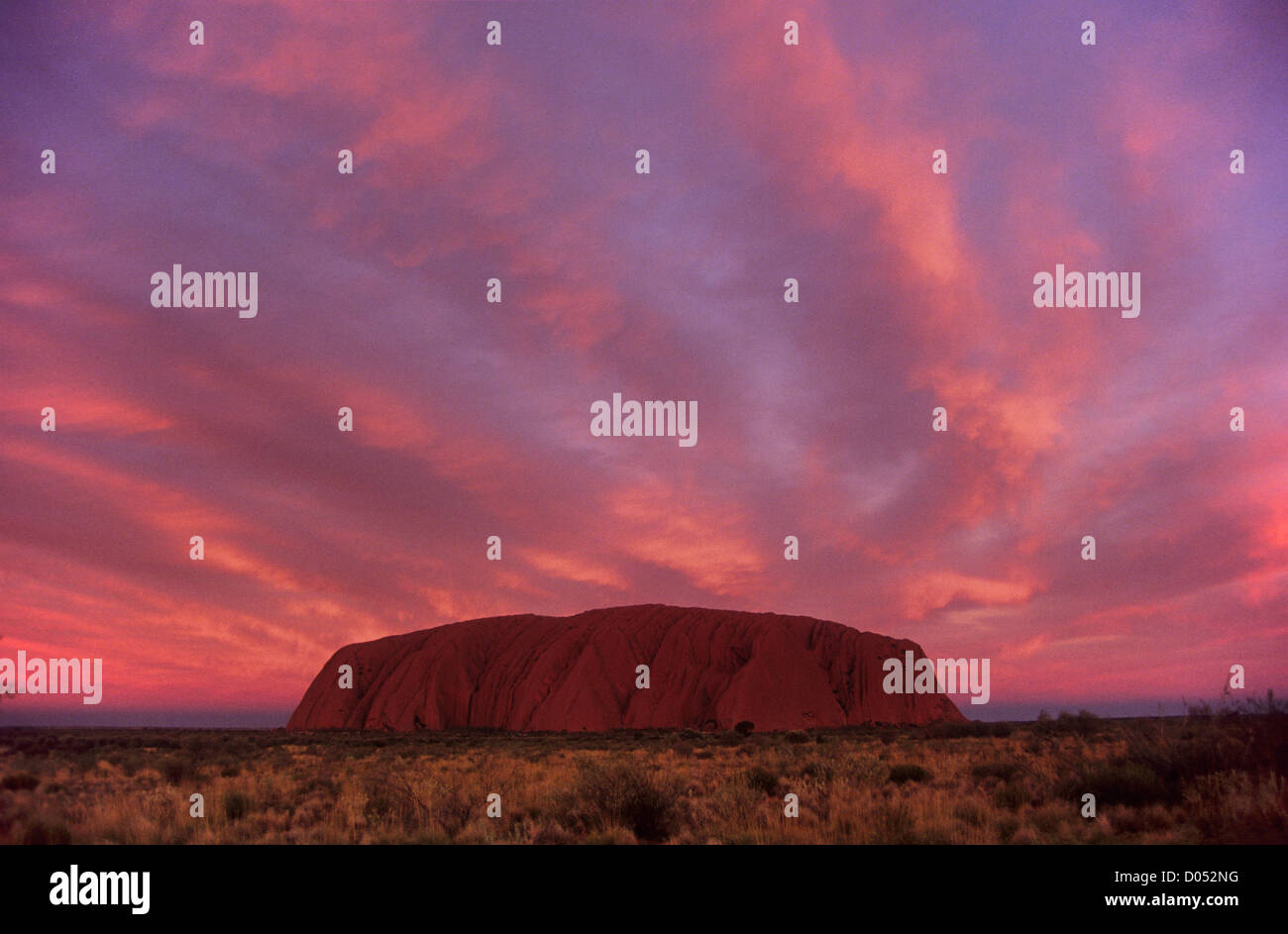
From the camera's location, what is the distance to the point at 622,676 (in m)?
82.4

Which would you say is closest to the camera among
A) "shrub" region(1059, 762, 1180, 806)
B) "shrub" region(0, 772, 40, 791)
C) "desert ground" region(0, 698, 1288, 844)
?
"desert ground" region(0, 698, 1288, 844)

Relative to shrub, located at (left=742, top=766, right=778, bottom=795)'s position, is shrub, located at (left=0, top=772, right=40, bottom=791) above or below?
below

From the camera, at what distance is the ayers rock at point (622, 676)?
77062 mm

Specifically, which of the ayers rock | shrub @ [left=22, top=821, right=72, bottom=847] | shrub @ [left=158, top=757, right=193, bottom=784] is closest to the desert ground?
shrub @ [left=22, top=821, right=72, bottom=847]

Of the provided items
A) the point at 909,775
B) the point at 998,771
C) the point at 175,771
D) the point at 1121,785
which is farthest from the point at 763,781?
the point at 175,771

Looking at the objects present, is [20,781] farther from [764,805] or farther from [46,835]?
[764,805]

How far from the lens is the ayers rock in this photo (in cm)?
7706

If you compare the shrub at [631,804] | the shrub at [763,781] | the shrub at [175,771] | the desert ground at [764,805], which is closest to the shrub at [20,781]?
the desert ground at [764,805]

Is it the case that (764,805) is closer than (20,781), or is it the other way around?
(764,805)

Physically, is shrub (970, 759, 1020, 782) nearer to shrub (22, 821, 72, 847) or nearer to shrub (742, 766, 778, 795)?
shrub (742, 766, 778, 795)

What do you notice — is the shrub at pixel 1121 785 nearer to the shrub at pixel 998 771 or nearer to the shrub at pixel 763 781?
the shrub at pixel 998 771

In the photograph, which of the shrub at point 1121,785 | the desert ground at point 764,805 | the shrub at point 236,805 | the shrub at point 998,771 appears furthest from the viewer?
the shrub at point 998,771
